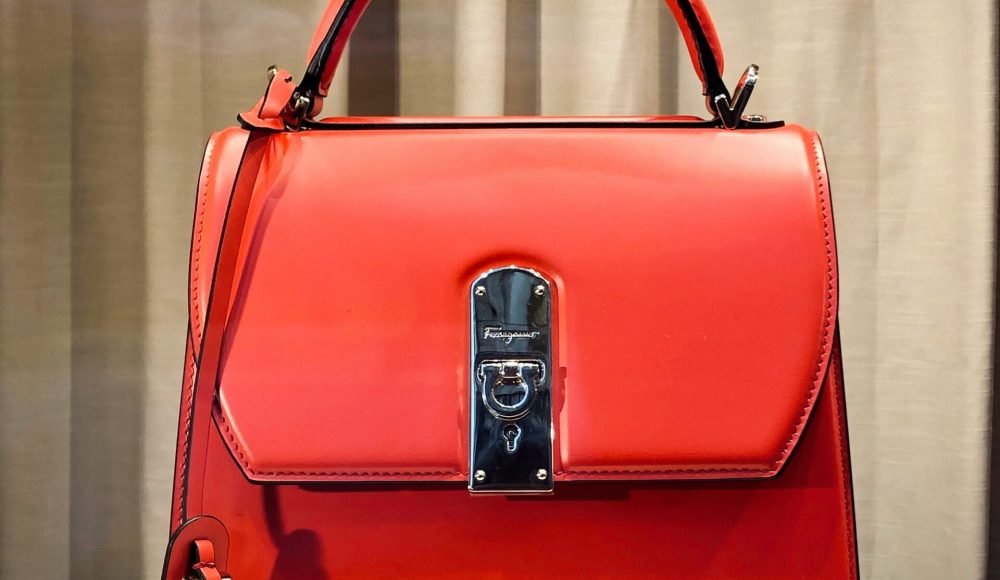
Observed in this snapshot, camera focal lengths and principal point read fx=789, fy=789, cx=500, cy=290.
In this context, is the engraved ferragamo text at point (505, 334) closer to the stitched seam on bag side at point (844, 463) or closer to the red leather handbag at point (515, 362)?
the red leather handbag at point (515, 362)

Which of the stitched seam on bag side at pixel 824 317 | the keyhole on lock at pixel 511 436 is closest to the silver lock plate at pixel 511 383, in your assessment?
the keyhole on lock at pixel 511 436

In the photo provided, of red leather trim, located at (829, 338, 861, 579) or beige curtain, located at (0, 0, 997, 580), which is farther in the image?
beige curtain, located at (0, 0, 997, 580)

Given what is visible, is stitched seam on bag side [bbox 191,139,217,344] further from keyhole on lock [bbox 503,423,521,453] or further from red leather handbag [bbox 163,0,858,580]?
keyhole on lock [bbox 503,423,521,453]

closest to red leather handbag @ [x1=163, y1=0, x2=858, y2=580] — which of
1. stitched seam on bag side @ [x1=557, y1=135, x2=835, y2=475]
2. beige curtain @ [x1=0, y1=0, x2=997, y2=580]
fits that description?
stitched seam on bag side @ [x1=557, y1=135, x2=835, y2=475]

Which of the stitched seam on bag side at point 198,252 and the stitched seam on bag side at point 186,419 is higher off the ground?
the stitched seam on bag side at point 198,252

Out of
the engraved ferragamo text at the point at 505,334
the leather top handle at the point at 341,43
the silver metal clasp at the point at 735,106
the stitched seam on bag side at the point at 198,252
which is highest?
the leather top handle at the point at 341,43

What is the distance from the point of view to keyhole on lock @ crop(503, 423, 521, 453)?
0.42 m

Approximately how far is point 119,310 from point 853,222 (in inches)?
23.1

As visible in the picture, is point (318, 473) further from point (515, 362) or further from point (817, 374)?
point (817, 374)

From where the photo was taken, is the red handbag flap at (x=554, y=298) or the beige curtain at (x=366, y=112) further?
the beige curtain at (x=366, y=112)

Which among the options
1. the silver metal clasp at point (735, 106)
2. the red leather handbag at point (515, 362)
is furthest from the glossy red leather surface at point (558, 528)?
the silver metal clasp at point (735, 106)

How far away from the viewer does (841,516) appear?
1.47 ft

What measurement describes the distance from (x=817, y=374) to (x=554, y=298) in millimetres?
151

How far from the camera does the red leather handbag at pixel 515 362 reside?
1.39 feet
